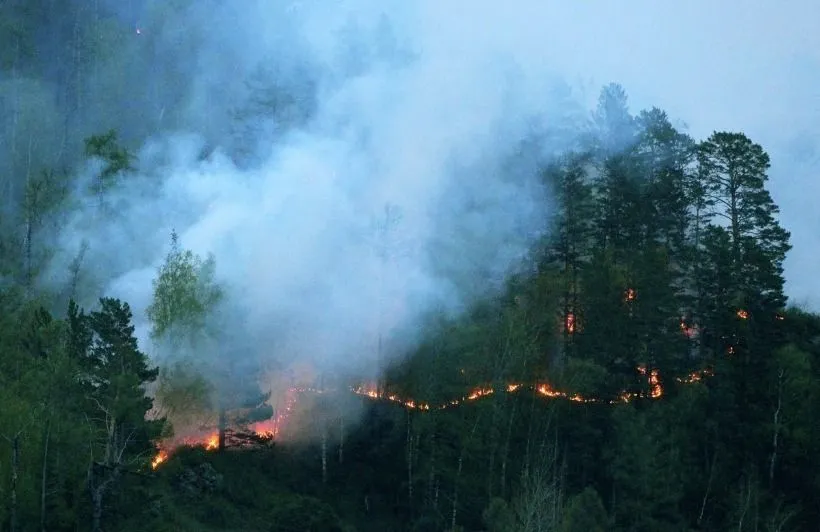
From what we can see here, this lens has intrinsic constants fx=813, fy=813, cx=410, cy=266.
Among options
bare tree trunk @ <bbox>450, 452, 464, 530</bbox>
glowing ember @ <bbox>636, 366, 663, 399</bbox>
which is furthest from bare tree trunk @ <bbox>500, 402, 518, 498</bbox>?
glowing ember @ <bbox>636, 366, 663, 399</bbox>

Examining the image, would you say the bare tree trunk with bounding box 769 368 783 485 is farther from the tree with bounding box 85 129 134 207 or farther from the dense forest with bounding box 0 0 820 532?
the tree with bounding box 85 129 134 207

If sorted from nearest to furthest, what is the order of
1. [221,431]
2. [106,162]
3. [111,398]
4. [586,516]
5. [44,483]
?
1. [44,483]
2. [586,516]
3. [111,398]
4. [221,431]
5. [106,162]

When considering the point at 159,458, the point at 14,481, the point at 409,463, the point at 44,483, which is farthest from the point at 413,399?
the point at 14,481

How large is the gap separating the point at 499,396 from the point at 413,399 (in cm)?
478

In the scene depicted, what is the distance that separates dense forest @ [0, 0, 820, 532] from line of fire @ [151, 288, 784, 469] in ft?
0.40

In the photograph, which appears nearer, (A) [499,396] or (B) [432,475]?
(B) [432,475]

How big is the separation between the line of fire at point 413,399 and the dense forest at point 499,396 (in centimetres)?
12

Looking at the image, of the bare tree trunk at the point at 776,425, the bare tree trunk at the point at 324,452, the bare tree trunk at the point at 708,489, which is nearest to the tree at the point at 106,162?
the bare tree trunk at the point at 324,452

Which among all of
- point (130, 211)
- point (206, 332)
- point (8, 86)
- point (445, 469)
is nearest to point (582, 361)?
point (445, 469)

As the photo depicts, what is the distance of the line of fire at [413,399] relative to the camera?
36031 millimetres

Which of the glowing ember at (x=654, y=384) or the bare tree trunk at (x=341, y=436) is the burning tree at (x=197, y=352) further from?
the glowing ember at (x=654, y=384)

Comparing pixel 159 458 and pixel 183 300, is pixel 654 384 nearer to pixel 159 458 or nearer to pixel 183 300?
pixel 183 300

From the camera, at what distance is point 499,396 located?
36.2 metres

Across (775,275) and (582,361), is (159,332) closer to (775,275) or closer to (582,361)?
(582,361)
